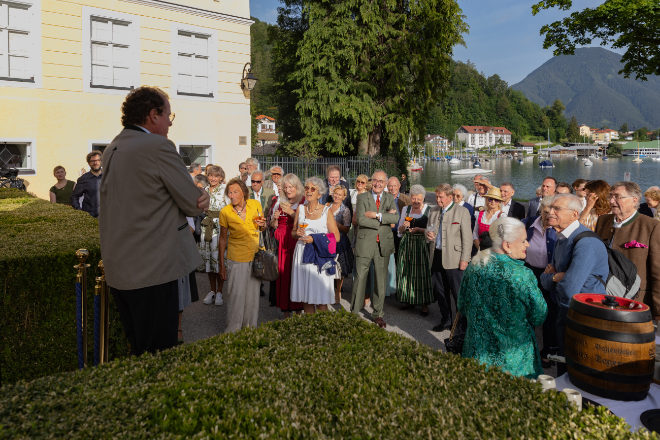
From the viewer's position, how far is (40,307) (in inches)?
150

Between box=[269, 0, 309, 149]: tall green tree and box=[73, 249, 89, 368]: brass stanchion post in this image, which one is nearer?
box=[73, 249, 89, 368]: brass stanchion post

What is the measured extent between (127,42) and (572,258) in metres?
13.8

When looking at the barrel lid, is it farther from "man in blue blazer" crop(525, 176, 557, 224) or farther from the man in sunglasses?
the man in sunglasses

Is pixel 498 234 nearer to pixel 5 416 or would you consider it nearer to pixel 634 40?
pixel 5 416

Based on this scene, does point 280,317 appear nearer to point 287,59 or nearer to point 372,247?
point 372,247

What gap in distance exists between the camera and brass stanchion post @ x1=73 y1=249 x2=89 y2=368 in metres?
3.59

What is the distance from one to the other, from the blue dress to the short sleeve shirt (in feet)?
9.24

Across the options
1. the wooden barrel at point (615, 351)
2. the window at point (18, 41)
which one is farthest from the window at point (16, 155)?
the wooden barrel at point (615, 351)

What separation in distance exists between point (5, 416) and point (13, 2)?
13.8m

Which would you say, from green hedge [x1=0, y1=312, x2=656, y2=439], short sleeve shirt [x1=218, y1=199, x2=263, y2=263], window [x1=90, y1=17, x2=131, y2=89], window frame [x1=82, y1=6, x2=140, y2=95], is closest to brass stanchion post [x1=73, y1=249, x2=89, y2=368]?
green hedge [x1=0, y1=312, x2=656, y2=439]

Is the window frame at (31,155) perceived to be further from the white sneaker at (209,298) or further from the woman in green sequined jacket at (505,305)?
the woman in green sequined jacket at (505,305)

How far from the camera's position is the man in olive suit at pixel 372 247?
277 inches

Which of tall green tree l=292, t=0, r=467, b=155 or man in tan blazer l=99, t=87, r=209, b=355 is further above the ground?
tall green tree l=292, t=0, r=467, b=155

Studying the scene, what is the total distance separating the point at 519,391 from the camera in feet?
7.41
